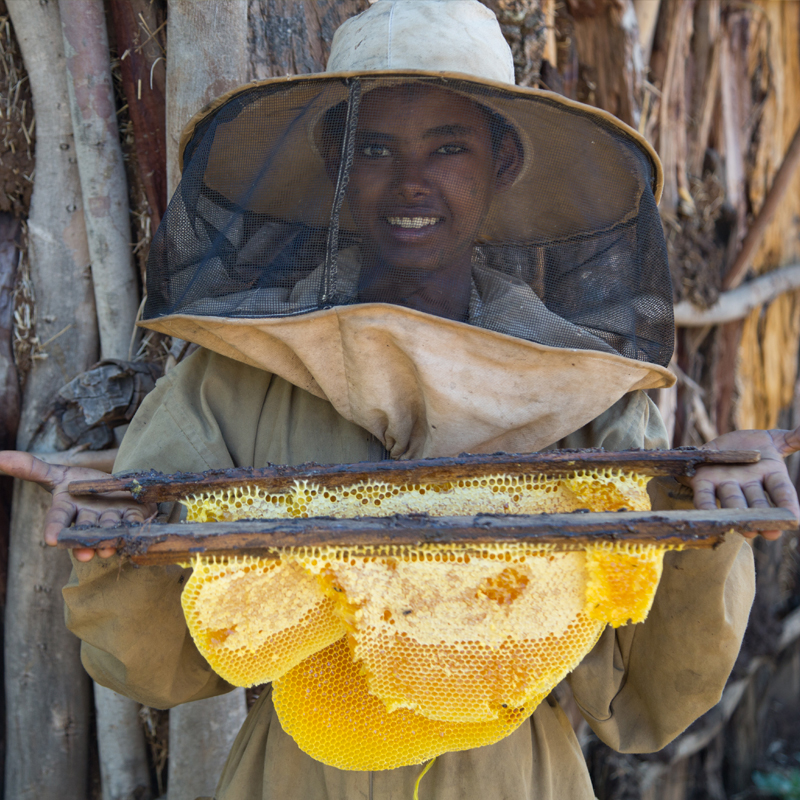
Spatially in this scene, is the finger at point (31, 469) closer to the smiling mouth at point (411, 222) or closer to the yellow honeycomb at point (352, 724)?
the yellow honeycomb at point (352, 724)

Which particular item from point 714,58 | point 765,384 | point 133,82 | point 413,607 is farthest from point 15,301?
point 765,384


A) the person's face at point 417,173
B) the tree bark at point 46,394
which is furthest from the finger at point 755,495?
the tree bark at point 46,394

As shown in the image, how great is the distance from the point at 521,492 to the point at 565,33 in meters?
2.46

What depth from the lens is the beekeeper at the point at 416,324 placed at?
156 cm

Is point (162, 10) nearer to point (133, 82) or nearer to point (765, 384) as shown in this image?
point (133, 82)

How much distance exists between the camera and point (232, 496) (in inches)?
56.7

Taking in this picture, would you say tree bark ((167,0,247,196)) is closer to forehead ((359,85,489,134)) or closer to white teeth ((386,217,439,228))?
forehead ((359,85,489,134))

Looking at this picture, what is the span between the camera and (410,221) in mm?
1688

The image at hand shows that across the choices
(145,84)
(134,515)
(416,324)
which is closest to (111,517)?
(134,515)

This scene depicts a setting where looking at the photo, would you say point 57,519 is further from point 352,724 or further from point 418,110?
point 418,110

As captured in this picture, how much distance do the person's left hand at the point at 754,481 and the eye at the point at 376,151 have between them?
40.2 inches

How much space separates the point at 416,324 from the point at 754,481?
76 cm

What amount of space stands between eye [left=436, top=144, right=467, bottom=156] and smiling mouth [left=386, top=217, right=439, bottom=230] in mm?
179

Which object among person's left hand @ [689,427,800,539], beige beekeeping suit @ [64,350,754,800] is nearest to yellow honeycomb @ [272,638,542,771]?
beige beekeeping suit @ [64,350,754,800]
